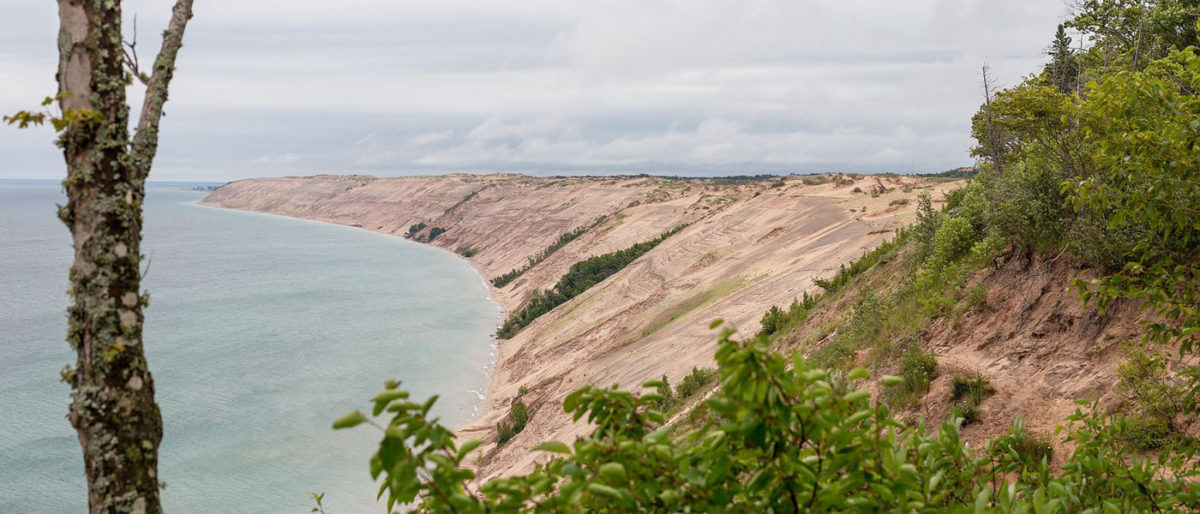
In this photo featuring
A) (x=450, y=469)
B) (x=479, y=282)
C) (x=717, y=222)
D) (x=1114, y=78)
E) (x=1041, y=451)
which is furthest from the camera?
(x=479, y=282)

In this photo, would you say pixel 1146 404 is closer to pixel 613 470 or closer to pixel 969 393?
pixel 969 393

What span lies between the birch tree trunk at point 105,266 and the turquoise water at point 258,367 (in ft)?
1.56

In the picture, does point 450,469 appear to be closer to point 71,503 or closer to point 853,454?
point 853,454

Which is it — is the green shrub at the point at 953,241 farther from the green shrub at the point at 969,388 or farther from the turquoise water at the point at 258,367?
the turquoise water at the point at 258,367

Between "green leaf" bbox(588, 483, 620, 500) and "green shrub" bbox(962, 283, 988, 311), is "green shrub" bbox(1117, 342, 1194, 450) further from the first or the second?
"green leaf" bbox(588, 483, 620, 500)

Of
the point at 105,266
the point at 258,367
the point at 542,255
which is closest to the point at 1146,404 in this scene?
the point at 105,266

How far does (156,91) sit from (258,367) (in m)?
42.7

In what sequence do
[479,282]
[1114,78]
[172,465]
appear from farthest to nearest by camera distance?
[479,282]
[172,465]
[1114,78]

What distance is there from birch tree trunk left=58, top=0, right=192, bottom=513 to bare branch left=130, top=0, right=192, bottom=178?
0.15ft

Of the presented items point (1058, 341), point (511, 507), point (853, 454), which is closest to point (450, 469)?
point (511, 507)

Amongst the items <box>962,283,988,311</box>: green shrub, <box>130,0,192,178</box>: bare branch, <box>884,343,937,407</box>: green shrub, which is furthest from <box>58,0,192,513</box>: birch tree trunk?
<box>962,283,988,311</box>: green shrub

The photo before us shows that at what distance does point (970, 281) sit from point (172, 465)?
29.0 meters

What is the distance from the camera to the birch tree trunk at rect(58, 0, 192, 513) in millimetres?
3717

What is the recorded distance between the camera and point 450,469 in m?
2.52
